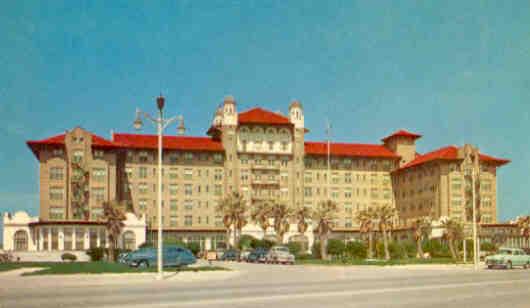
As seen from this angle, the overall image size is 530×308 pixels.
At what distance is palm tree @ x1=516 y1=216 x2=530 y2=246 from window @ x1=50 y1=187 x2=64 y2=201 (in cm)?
7382

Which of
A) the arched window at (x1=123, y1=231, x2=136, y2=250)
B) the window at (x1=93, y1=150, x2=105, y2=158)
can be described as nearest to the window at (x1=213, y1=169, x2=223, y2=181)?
the window at (x1=93, y1=150, x2=105, y2=158)

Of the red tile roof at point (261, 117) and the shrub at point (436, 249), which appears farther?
the red tile roof at point (261, 117)

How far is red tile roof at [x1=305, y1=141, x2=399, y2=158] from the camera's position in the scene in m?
130

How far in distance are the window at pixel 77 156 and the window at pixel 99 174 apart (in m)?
2.88

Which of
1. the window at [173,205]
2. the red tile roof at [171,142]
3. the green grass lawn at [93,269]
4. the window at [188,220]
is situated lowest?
the window at [188,220]

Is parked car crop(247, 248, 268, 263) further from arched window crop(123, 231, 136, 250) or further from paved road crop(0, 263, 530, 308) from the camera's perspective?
paved road crop(0, 263, 530, 308)

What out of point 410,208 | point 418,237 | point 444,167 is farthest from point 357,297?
point 410,208

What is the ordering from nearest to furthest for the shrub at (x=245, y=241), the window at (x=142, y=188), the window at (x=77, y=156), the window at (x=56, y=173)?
the shrub at (x=245, y=241) < the window at (x=56, y=173) < the window at (x=77, y=156) < the window at (x=142, y=188)

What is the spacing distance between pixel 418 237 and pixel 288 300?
6040 cm

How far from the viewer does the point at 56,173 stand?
357 feet

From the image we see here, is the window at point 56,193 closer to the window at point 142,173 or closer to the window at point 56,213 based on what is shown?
the window at point 56,213

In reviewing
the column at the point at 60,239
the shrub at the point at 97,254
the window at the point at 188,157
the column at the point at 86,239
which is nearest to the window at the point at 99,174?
the column at the point at 86,239

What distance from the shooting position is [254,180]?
124 meters

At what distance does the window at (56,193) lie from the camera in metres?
108
